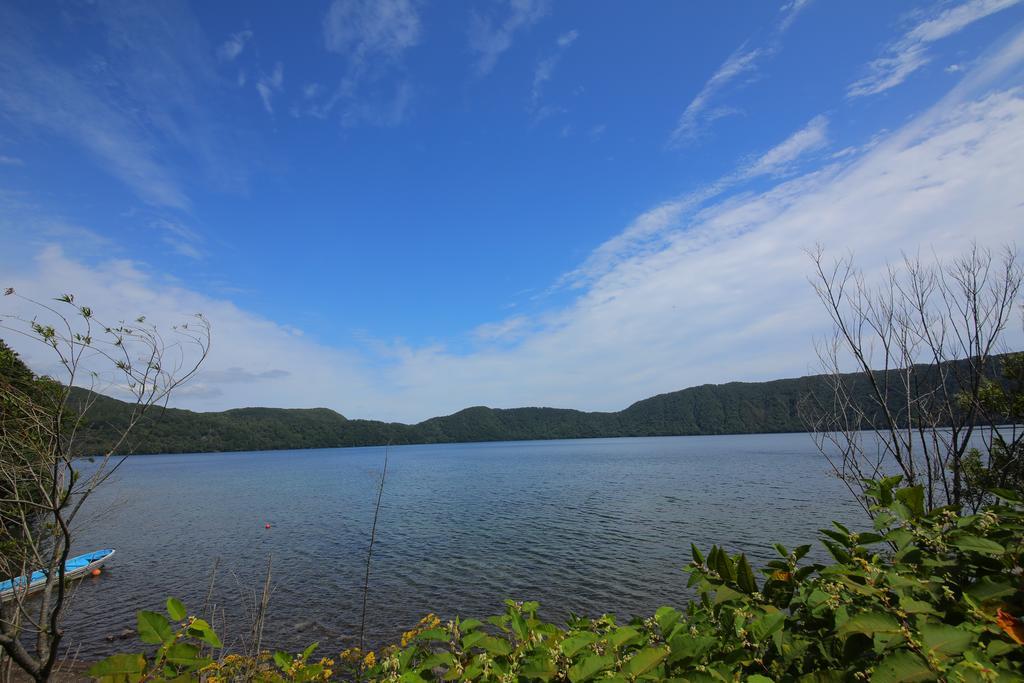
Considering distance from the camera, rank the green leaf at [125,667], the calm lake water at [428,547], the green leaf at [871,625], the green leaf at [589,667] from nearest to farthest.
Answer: the green leaf at [871,625]
the green leaf at [589,667]
the green leaf at [125,667]
the calm lake water at [428,547]

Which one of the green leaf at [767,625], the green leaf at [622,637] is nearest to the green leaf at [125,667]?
the green leaf at [622,637]

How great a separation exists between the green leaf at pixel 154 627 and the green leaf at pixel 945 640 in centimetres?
314

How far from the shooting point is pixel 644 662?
1977mm

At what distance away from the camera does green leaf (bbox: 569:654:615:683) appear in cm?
189

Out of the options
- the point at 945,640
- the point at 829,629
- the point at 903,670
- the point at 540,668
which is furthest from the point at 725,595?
the point at 540,668

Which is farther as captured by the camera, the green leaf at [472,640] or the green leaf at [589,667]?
the green leaf at [472,640]

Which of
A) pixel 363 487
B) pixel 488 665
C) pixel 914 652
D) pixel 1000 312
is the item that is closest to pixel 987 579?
pixel 914 652

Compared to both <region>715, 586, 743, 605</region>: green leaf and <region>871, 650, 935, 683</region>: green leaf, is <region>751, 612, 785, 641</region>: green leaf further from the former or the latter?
<region>871, 650, 935, 683</region>: green leaf

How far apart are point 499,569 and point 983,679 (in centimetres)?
2291

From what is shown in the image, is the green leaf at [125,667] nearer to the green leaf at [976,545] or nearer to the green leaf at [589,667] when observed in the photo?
the green leaf at [589,667]

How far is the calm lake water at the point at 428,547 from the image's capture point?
57.3 feet

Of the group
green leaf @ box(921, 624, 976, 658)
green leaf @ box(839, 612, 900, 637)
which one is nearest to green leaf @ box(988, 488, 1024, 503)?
green leaf @ box(921, 624, 976, 658)

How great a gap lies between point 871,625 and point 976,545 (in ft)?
2.44

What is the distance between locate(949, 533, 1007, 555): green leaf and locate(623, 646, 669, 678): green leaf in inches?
55.2
